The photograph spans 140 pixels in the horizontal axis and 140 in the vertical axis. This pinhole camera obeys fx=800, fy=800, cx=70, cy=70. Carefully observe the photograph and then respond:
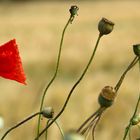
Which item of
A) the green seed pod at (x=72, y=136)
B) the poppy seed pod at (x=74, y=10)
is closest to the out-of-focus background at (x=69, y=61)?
the poppy seed pod at (x=74, y=10)

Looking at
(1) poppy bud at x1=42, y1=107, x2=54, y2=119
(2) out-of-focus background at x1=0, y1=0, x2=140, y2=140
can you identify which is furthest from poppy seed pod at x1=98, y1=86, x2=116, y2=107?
(2) out-of-focus background at x1=0, y1=0, x2=140, y2=140

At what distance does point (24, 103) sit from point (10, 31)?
139cm

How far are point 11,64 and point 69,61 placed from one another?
3174mm

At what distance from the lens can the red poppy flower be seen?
0.72m

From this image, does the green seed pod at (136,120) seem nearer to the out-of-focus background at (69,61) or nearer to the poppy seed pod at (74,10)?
the poppy seed pod at (74,10)

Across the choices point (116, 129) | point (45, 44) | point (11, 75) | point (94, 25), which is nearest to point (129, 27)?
point (94, 25)

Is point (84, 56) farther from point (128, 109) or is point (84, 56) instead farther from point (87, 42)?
point (128, 109)

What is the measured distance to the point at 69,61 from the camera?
12.8ft

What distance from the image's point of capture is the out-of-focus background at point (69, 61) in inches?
113

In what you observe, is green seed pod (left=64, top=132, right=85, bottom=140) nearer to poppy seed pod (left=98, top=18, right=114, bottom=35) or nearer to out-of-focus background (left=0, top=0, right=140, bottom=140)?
poppy seed pod (left=98, top=18, right=114, bottom=35)

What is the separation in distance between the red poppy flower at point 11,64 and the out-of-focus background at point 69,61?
1391 millimetres

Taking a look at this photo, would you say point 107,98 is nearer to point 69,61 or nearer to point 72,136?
point 72,136

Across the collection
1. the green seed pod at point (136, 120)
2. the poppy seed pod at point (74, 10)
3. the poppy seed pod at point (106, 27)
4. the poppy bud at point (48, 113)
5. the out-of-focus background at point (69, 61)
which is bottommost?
the green seed pod at point (136, 120)

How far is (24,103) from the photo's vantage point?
310cm
